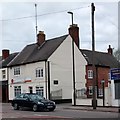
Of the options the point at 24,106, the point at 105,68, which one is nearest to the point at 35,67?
the point at 105,68

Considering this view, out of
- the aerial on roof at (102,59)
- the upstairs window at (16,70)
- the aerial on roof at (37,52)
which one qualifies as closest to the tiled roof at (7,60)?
the aerial on roof at (37,52)

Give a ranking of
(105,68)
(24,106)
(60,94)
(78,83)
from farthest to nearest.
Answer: (105,68) < (78,83) < (60,94) < (24,106)

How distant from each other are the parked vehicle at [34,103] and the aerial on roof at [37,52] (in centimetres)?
1502

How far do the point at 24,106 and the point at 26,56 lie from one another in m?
21.4

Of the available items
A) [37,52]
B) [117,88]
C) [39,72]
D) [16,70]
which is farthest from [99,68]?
[117,88]

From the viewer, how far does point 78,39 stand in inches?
2000

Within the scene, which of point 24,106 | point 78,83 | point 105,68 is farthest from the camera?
point 105,68

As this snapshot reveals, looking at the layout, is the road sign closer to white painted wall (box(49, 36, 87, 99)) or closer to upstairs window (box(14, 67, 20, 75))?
white painted wall (box(49, 36, 87, 99))

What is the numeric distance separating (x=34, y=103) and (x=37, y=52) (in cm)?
2167

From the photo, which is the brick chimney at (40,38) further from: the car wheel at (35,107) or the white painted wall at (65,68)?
the car wheel at (35,107)

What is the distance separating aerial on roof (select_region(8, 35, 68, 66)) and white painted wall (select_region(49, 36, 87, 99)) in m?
0.82

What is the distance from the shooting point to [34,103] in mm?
29766

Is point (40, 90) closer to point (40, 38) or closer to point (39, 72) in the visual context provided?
point (39, 72)

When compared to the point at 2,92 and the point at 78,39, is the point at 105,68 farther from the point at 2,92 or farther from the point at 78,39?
the point at 2,92
